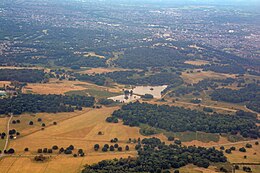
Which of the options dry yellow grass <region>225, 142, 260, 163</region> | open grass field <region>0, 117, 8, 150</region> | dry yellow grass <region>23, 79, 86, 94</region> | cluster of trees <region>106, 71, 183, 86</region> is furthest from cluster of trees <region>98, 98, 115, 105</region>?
dry yellow grass <region>225, 142, 260, 163</region>

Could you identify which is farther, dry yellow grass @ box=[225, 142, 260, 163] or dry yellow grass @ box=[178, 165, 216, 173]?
dry yellow grass @ box=[225, 142, 260, 163]

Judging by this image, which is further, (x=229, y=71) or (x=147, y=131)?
(x=229, y=71)

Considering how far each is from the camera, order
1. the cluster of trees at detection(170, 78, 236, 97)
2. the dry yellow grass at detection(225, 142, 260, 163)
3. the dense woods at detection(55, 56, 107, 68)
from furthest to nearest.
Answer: the dense woods at detection(55, 56, 107, 68) < the cluster of trees at detection(170, 78, 236, 97) < the dry yellow grass at detection(225, 142, 260, 163)

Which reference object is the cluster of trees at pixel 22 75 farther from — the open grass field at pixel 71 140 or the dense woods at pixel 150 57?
the dense woods at pixel 150 57

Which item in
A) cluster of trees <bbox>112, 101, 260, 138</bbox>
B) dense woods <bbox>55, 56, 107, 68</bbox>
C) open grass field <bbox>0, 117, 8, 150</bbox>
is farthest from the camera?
dense woods <bbox>55, 56, 107, 68</bbox>

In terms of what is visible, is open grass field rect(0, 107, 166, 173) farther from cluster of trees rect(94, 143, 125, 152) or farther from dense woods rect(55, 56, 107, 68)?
dense woods rect(55, 56, 107, 68)

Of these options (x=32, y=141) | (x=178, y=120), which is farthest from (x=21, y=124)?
(x=178, y=120)

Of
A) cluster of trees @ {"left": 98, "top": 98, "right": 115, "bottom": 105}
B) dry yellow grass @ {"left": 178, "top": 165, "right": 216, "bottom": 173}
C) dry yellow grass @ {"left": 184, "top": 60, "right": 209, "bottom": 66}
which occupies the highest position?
dry yellow grass @ {"left": 184, "top": 60, "right": 209, "bottom": 66}

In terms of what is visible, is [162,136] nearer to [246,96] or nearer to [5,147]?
[5,147]
